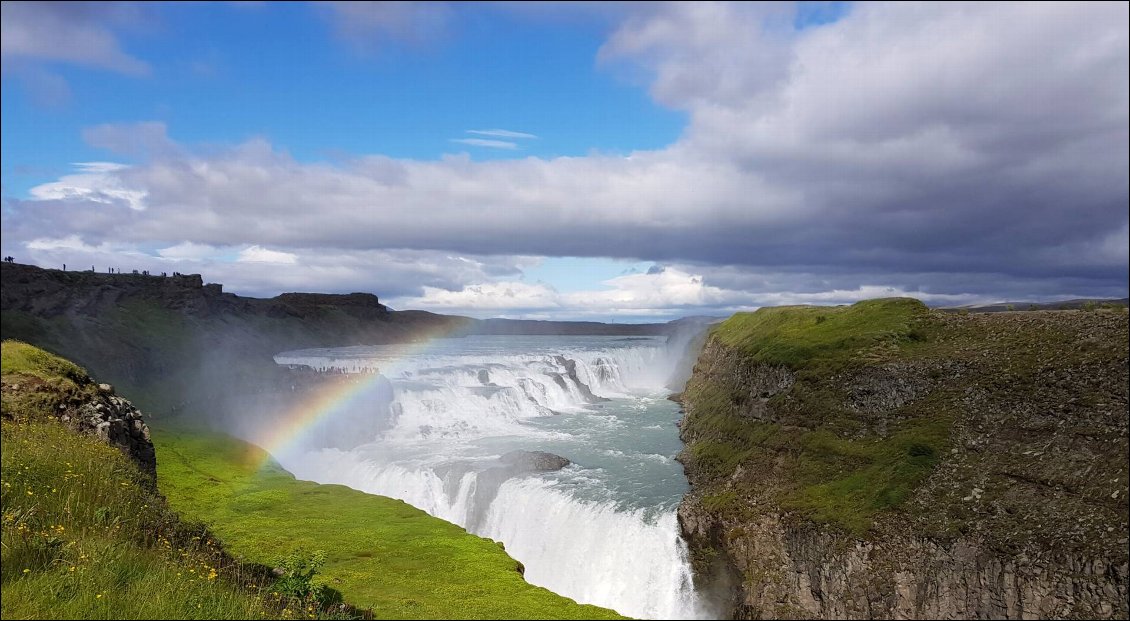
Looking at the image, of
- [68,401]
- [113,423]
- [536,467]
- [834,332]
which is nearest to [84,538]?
[68,401]

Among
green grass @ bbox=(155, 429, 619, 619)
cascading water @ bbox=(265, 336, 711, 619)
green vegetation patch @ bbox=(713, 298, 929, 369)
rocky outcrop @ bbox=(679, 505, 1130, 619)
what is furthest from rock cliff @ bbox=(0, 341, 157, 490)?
green vegetation patch @ bbox=(713, 298, 929, 369)

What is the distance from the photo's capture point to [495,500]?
129ft

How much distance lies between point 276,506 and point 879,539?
97.8 feet

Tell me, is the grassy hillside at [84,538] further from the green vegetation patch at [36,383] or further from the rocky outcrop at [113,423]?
the rocky outcrop at [113,423]

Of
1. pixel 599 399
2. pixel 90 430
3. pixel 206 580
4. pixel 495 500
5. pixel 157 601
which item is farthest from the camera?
pixel 599 399

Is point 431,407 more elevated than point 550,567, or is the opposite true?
point 431,407

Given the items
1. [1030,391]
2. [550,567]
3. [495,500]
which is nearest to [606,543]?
[550,567]

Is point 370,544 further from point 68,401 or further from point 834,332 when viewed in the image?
point 834,332

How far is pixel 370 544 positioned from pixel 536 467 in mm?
18845

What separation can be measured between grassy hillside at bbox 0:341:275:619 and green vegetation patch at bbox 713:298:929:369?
37.4 m

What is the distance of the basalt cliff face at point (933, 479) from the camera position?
23.8m

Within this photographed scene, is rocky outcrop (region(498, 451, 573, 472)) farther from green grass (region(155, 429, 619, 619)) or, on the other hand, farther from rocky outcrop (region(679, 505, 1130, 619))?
rocky outcrop (region(679, 505, 1130, 619))

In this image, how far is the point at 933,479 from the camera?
2864 centimetres

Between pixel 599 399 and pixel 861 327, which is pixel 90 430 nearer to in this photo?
pixel 861 327
